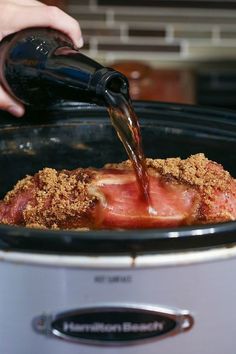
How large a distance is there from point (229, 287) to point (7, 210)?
1.02 feet

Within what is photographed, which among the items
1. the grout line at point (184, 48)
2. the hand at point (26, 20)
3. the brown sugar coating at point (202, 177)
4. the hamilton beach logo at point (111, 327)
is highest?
the hand at point (26, 20)

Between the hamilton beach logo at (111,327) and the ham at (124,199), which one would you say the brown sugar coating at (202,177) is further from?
the hamilton beach logo at (111,327)

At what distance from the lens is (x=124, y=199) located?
784mm

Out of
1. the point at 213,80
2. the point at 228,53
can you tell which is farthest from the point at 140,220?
the point at 228,53

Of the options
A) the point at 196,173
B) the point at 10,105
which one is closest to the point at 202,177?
the point at 196,173

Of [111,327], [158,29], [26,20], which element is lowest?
[111,327]

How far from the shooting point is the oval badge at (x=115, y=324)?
620 millimetres

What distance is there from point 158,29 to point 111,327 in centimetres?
164

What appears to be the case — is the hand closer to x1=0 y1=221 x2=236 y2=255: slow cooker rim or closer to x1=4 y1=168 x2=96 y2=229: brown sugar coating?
x1=4 y1=168 x2=96 y2=229: brown sugar coating

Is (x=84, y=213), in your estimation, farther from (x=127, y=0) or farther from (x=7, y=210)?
(x=127, y=0)

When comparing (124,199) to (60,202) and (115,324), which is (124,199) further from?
(115,324)

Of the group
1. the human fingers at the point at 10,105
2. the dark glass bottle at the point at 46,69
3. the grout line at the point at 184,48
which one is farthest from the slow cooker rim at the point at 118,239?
the grout line at the point at 184,48

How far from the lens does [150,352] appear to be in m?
0.65

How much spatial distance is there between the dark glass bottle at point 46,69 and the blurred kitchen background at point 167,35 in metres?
1.13
